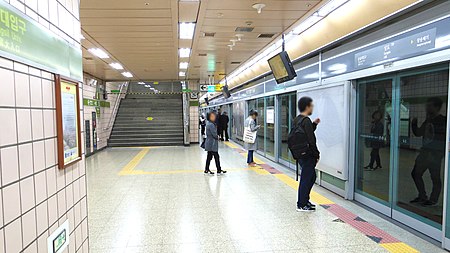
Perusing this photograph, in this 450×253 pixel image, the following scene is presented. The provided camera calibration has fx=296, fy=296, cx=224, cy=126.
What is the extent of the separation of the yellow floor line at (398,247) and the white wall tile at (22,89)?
3.42 meters

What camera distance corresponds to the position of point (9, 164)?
4.62ft

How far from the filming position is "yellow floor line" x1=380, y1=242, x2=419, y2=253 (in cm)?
302

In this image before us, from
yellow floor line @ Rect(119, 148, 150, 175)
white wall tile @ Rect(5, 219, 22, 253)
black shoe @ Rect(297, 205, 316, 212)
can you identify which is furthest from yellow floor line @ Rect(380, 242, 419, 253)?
yellow floor line @ Rect(119, 148, 150, 175)

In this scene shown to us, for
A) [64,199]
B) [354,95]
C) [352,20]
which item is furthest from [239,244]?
[352,20]

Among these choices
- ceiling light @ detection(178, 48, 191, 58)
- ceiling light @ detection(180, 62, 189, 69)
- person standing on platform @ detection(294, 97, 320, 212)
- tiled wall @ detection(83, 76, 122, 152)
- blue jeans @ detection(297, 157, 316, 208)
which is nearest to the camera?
person standing on platform @ detection(294, 97, 320, 212)

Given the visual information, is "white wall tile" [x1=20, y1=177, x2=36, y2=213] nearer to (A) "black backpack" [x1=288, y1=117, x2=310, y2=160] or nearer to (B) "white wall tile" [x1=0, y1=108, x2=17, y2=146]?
(B) "white wall tile" [x1=0, y1=108, x2=17, y2=146]

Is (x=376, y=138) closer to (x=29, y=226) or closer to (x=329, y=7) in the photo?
(x=329, y=7)

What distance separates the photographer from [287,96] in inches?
300

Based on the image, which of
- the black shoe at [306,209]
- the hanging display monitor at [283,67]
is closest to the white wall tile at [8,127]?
the black shoe at [306,209]

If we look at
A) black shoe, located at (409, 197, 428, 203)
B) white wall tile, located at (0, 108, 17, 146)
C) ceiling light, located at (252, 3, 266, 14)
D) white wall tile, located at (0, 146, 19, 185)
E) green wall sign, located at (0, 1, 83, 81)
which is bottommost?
black shoe, located at (409, 197, 428, 203)

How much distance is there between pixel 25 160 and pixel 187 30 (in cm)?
426

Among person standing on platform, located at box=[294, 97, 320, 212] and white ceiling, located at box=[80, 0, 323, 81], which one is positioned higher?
white ceiling, located at box=[80, 0, 323, 81]

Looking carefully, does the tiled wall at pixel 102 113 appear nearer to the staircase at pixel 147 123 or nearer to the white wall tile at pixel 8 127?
the staircase at pixel 147 123

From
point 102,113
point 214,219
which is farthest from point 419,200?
point 102,113
